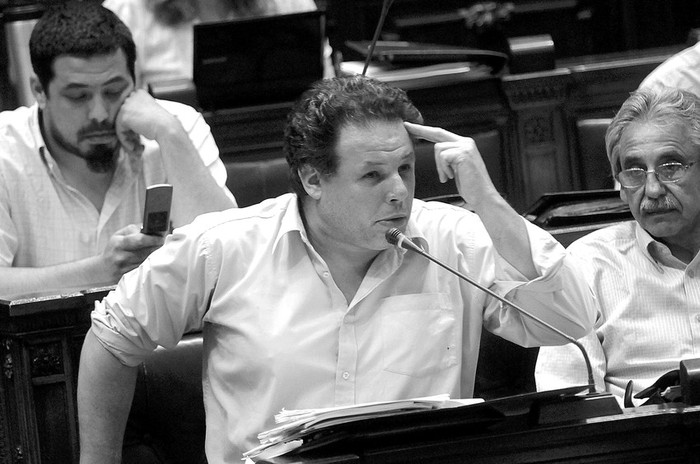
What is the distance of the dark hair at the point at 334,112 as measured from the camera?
2.11 metres

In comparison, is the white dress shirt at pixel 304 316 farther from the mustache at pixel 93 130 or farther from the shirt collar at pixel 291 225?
the mustache at pixel 93 130

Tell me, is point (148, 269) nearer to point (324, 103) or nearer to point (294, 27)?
point (324, 103)

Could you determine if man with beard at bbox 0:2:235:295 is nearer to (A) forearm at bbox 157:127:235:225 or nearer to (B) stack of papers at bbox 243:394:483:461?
(A) forearm at bbox 157:127:235:225

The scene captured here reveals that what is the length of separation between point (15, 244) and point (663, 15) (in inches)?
133

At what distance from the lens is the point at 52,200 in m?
2.88

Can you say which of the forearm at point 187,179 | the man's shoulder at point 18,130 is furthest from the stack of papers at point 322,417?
the man's shoulder at point 18,130

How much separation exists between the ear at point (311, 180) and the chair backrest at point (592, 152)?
1632mm

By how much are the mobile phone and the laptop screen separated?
1040 mm

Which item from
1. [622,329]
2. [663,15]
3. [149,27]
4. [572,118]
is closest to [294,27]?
[149,27]

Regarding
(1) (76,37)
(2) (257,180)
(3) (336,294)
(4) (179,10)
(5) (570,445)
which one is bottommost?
(5) (570,445)

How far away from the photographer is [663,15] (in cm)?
522

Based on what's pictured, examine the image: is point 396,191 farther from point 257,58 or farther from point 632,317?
point 257,58

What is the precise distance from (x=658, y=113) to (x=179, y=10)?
1915mm

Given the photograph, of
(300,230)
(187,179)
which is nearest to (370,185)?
(300,230)
